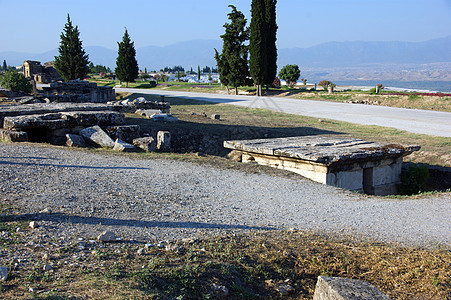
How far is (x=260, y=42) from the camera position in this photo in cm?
3875

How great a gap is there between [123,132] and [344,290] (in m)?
8.50

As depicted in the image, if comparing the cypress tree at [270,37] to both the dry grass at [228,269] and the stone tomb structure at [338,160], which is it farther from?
the dry grass at [228,269]

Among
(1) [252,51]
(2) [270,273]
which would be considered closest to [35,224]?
(2) [270,273]

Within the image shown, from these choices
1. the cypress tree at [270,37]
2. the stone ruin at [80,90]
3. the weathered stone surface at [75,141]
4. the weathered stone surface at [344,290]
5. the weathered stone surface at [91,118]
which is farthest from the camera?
the cypress tree at [270,37]

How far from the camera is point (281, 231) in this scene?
5.18 m

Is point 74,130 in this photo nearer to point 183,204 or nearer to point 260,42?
point 183,204

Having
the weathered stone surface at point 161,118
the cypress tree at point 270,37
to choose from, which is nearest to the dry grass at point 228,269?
the weathered stone surface at point 161,118

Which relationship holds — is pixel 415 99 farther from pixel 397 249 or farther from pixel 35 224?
pixel 35 224

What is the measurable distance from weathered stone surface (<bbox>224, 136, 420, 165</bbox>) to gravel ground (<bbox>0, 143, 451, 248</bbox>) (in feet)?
2.64

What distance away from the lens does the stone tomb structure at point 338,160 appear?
27.8 ft

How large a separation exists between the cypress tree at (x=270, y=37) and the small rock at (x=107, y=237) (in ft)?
120

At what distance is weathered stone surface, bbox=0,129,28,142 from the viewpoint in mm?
9508

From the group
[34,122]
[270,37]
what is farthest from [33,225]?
[270,37]

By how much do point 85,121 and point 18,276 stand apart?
7751 millimetres
